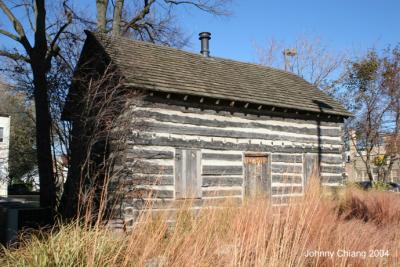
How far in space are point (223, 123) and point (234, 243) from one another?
809 cm

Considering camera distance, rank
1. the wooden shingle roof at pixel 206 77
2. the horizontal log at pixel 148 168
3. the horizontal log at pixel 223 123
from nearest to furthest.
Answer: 1. the horizontal log at pixel 148 168
2. the horizontal log at pixel 223 123
3. the wooden shingle roof at pixel 206 77

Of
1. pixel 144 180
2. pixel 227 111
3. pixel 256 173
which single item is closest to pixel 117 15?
pixel 227 111

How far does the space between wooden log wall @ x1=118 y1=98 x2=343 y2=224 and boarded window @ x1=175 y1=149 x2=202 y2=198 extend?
14 centimetres

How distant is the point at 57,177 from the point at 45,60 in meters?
3.65

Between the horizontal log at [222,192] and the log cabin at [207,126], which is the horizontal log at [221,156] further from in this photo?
the horizontal log at [222,192]

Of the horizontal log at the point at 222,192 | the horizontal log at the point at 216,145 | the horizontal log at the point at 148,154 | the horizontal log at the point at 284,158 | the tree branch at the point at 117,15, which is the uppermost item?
the tree branch at the point at 117,15

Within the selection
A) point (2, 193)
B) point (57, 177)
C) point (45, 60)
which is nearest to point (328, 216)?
point (57, 177)

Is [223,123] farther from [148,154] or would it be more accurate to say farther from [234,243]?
[234,243]

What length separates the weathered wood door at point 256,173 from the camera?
39.9 ft

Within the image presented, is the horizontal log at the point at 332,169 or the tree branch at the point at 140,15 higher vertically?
the tree branch at the point at 140,15

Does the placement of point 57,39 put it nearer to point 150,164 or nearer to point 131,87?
point 131,87

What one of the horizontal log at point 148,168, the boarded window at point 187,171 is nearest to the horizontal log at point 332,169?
the boarded window at point 187,171

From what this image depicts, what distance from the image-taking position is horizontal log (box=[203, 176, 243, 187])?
11.2 m

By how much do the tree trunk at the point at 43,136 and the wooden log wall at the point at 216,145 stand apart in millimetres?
3511
